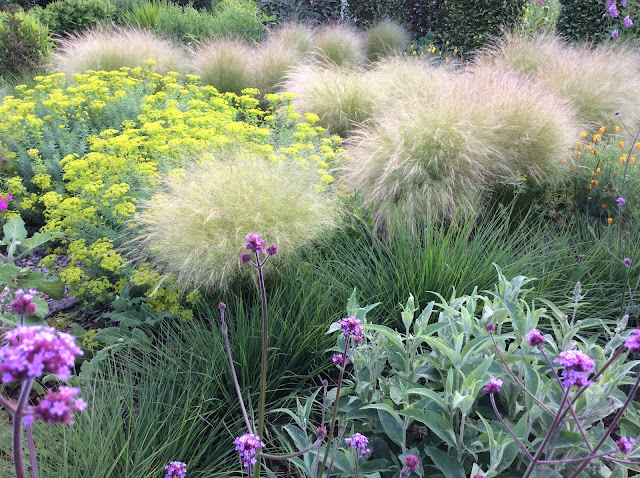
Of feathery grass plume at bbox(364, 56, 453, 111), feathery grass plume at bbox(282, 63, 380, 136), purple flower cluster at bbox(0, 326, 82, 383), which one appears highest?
purple flower cluster at bbox(0, 326, 82, 383)

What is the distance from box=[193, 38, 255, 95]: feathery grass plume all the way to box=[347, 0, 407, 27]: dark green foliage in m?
3.88

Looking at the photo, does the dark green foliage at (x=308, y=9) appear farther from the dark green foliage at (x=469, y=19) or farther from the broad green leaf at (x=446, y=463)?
the broad green leaf at (x=446, y=463)

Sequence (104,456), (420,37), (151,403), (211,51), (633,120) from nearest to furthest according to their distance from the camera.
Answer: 1. (104,456)
2. (151,403)
3. (633,120)
4. (211,51)
5. (420,37)

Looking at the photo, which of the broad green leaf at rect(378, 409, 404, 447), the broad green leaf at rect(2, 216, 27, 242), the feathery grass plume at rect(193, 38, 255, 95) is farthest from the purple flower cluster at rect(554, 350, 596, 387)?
the feathery grass plume at rect(193, 38, 255, 95)

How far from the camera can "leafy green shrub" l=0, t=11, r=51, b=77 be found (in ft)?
22.0

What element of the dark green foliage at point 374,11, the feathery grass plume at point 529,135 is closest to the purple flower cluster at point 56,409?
the feathery grass plume at point 529,135

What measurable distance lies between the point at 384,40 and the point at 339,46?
1.07 metres

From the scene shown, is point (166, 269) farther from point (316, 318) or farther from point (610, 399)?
point (610, 399)

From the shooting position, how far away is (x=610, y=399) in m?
1.46

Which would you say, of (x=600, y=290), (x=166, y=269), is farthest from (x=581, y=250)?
(x=166, y=269)

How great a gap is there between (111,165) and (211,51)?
3982 mm

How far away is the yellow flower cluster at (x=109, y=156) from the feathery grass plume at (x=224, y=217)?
0.49 ft

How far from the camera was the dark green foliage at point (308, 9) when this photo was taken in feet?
31.1

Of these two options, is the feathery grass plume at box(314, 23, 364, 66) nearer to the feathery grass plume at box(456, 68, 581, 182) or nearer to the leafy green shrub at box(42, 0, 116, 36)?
the feathery grass plume at box(456, 68, 581, 182)
